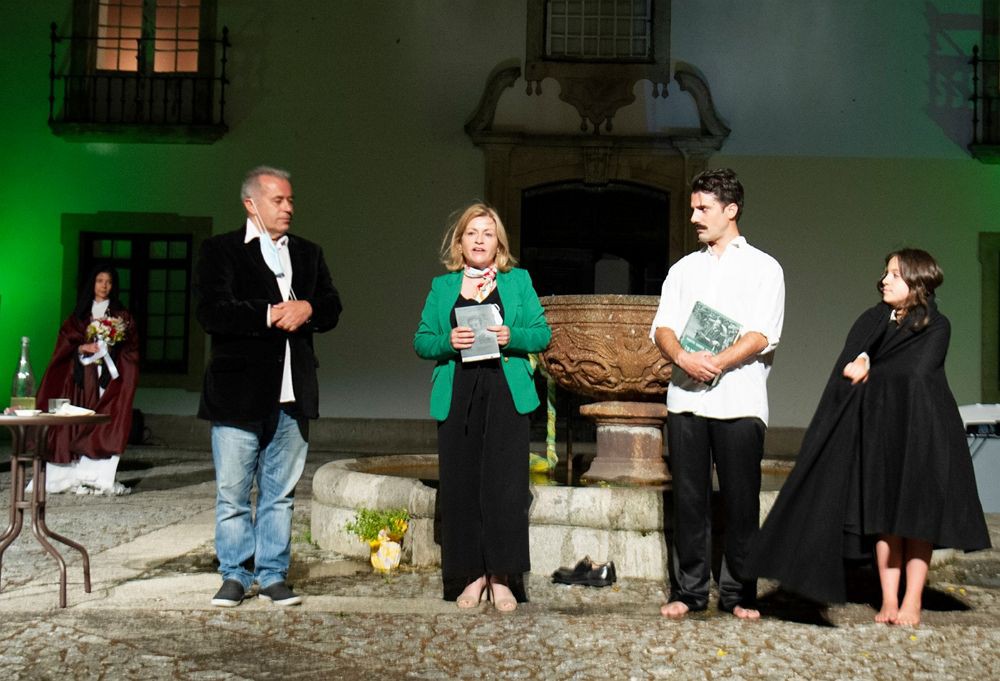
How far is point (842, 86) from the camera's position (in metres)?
13.5

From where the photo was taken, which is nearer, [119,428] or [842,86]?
[119,428]

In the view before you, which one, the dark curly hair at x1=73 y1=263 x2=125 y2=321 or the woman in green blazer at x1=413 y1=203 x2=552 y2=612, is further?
the dark curly hair at x1=73 y1=263 x2=125 y2=321

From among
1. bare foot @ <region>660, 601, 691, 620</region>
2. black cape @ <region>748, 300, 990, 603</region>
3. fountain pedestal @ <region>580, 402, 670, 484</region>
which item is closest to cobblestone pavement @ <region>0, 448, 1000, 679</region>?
bare foot @ <region>660, 601, 691, 620</region>

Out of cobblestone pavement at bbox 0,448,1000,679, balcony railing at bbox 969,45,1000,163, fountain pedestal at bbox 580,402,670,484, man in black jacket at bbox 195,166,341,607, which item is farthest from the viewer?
balcony railing at bbox 969,45,1000,163

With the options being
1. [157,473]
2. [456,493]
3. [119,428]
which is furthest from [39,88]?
[456,493]

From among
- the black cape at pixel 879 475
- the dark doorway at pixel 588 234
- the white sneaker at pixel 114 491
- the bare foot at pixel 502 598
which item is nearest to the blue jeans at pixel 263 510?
the bare foot at pixel 502 598

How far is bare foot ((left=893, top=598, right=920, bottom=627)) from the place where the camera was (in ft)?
13.3

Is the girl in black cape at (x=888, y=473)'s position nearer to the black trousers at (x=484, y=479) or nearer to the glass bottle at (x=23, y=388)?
the black trousers at (x=484, y=479)

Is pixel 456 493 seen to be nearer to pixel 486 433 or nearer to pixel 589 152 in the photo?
pixel 486 433

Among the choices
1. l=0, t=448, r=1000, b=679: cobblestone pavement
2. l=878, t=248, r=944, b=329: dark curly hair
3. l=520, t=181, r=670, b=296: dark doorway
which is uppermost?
l=520, t=181, r=670, b=296: dark doorway

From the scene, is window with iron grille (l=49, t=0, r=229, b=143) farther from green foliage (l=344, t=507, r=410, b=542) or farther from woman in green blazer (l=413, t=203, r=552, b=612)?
woman in green blazer (l=413, t=203, r=552, b=612)

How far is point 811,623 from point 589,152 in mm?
10009

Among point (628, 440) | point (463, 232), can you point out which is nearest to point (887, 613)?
point (463, 232)

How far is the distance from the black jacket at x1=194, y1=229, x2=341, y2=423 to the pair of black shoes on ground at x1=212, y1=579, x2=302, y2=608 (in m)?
0.64
